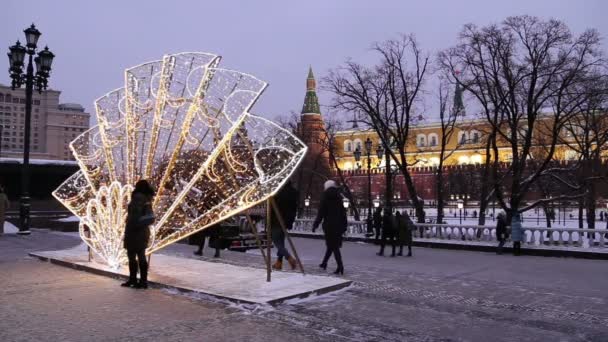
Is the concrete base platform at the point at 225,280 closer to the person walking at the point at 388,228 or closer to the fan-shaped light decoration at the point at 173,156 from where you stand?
the fan-shaped light decoration at the point at 173,156

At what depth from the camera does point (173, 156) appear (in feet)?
31.9

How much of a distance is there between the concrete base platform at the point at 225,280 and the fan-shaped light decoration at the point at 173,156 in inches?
21.8

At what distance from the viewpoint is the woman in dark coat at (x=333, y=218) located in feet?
35.2

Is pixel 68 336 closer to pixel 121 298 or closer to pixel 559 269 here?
pixel 121 298

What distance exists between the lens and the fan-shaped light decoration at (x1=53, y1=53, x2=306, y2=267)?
28.9 ft

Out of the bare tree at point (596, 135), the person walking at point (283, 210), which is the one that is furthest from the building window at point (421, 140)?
the person walking at point (283, 210)

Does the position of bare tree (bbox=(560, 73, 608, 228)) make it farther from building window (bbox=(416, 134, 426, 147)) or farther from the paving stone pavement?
building window (bbox=(416, 134, 426, 147))

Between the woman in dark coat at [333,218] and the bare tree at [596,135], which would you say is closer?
the woman in dark coat at [333,218]

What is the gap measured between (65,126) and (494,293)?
118135 millimetres

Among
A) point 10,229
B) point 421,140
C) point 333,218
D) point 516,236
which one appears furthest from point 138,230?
point 421,140

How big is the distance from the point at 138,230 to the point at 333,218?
12.5ft

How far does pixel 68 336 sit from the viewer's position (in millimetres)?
5805

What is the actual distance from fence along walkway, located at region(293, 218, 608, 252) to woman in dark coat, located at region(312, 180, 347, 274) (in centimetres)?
899

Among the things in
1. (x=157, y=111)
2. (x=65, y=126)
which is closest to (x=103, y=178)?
(x=157, y=111)
